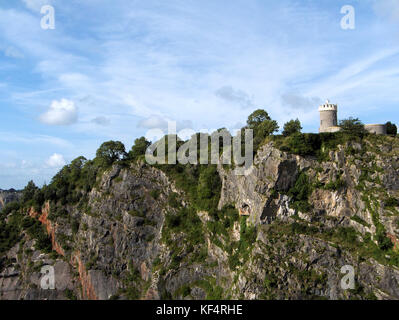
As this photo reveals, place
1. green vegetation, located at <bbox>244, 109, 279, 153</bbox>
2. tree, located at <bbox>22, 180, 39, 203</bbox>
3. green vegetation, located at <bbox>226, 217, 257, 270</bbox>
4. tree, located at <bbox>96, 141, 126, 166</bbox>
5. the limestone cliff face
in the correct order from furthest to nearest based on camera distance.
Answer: tree, located at <bbox>22, 180, 39, 203</bbox>, tree, located at <bbox>96, 141, 126, 166</bbox>, green vegetation, located at <bbox>244, 109, 279, 153</bbox>, green vegetation, located at <bbox>226, 217, 257, 270</bbox>, the limestone cliff face

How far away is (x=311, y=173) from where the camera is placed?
48.9 metres

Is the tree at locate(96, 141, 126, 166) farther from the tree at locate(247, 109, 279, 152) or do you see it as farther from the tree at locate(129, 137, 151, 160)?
the tree at locate(247, 109, 279, 152)

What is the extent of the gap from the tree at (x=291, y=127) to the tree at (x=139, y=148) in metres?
32.3

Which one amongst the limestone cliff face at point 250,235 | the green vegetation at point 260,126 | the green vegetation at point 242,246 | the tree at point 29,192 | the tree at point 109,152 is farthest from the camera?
the tree at point 29,192

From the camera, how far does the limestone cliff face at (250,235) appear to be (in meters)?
43.9

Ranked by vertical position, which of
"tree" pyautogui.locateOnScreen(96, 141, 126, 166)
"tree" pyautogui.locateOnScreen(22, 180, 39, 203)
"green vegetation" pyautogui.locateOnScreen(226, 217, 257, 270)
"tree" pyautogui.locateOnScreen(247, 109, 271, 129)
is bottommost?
"green vegetation" pyautogui.locateOnScreen(226, 217, 257, 270)

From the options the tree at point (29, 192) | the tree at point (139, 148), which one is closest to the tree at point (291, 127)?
the tree at point (139, 148)

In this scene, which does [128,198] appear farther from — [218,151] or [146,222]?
[218,151]

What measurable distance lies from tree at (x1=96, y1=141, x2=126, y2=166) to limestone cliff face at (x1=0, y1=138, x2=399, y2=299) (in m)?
3.76

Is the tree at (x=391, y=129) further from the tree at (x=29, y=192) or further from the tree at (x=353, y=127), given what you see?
the tree at (x=29, y=192)

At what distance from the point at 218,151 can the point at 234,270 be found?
22466mm

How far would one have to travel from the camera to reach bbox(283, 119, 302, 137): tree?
181 ft

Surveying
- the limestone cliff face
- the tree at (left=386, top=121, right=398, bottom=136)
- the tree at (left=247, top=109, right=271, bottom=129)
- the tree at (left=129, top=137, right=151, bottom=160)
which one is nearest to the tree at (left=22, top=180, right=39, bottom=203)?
the limestone cliff face
